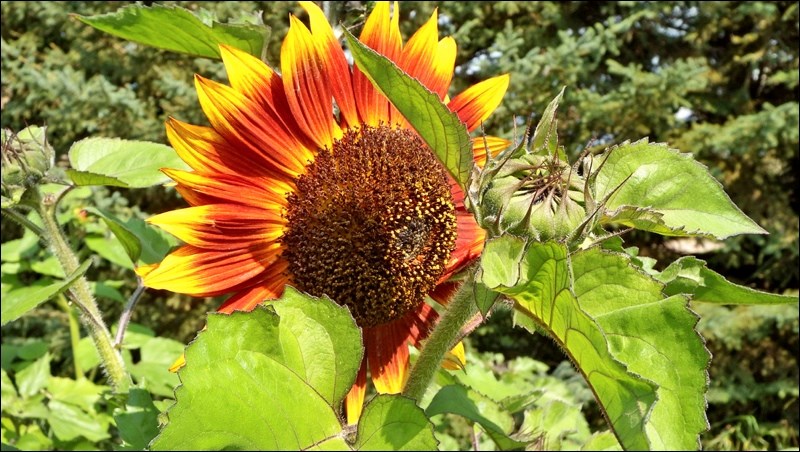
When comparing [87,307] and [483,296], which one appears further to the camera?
[87,307]

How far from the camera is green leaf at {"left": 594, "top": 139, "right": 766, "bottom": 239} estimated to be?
0.46 m

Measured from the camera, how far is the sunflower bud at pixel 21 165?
0.74 m

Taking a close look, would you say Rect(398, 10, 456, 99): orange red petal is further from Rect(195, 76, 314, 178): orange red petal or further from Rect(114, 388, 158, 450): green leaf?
Rect(114, 388, 158, 450): green leaf

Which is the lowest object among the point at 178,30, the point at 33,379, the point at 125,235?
the point at 33,379

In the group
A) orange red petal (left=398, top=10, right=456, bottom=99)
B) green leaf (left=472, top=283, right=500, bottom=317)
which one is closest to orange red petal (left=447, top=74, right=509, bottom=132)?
orange red petal (left=398, top=10, right=456, bottom=99)

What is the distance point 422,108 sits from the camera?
373 mm

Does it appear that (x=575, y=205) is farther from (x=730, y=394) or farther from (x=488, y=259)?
(x=730, y=394)

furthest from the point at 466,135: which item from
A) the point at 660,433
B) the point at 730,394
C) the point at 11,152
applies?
the point at 730,394

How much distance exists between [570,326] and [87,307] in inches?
21.6

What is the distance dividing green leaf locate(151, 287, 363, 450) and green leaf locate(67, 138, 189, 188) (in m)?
0.36

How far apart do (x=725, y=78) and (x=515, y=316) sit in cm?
392

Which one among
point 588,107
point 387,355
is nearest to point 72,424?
point 387,355

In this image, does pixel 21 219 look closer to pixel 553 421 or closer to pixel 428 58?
pixel 428 58

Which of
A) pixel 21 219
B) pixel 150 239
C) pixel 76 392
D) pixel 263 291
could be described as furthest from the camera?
pixel 76 392
